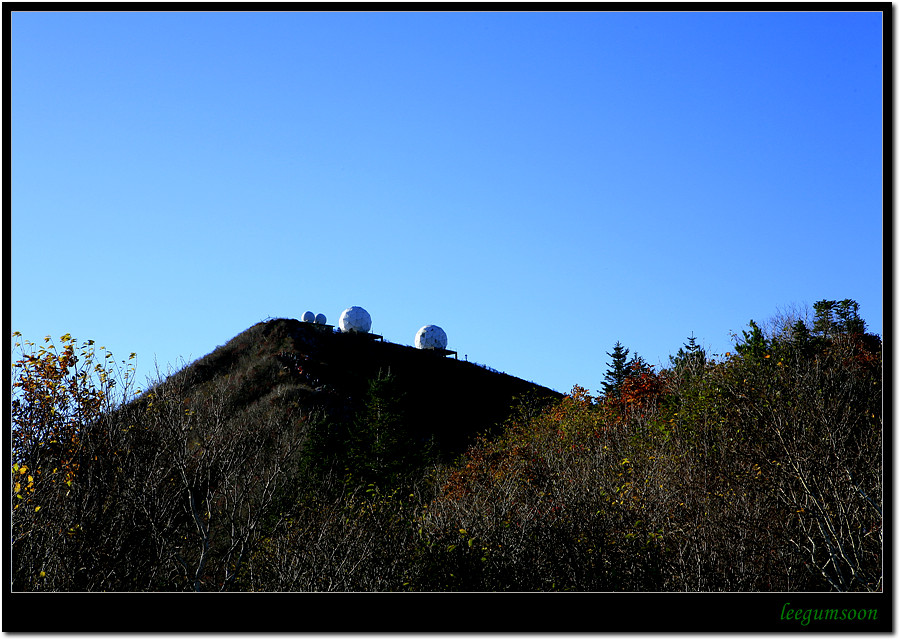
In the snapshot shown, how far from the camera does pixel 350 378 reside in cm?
4291

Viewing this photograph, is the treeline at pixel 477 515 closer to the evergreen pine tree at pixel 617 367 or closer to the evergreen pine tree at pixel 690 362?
the evergreen pine tree at pixel 690 362

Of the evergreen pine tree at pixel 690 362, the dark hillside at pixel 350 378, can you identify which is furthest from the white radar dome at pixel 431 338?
the evergreen pine tree at pixel 690 362

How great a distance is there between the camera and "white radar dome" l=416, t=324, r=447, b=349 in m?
55.2

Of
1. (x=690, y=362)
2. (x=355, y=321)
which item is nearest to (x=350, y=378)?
(x=355, y=321)

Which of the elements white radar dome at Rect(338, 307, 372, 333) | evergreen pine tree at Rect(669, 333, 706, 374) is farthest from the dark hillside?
evergreen pine tree at Rect(669, 333, 706, 374)

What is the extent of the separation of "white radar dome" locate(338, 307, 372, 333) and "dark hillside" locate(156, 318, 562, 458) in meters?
1.64

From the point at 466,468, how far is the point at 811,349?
10907mm

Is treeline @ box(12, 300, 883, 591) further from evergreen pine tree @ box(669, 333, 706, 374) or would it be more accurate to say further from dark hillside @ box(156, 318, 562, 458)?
dark hillside @ box(156, 318, 562, 458)

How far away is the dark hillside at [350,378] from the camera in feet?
124

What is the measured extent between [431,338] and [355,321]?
5958mm

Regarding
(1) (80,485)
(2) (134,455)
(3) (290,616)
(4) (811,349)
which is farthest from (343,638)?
(4) (811,349)

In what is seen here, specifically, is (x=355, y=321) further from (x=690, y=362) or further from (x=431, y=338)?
(x=690, y=362)

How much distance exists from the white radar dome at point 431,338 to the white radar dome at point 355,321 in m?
3.97

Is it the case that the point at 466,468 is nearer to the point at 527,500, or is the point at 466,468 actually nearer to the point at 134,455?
the point at 527,500
